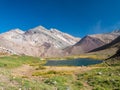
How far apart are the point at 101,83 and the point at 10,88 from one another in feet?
43.5

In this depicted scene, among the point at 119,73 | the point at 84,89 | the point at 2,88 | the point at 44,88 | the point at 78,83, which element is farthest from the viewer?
the point at 119,73

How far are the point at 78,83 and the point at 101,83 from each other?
10.4 ft

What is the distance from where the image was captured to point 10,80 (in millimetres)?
22688

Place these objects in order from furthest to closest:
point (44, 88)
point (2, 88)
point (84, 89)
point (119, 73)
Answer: point (119, 73)
point (84, 89)
point (44, 88)
point (2, 88)

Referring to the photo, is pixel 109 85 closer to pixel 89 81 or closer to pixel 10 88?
pixel 89 81

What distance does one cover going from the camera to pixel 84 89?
981 inches

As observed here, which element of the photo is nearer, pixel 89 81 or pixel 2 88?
pixel 2 88

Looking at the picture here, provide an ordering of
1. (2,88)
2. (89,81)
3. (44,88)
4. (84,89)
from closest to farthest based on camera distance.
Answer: (2,88) < (44,88) < (84,89) < (89,81)

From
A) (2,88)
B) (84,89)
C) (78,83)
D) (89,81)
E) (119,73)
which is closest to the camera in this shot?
(2,88)

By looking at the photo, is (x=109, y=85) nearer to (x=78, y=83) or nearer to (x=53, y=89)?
(x=78, y=83)

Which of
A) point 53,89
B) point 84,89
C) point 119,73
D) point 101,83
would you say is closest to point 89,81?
point 101,83

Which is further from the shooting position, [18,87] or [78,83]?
[78,83]

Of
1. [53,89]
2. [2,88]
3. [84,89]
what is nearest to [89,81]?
[84,89]

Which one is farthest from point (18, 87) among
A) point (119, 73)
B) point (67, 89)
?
point (119, 73)
